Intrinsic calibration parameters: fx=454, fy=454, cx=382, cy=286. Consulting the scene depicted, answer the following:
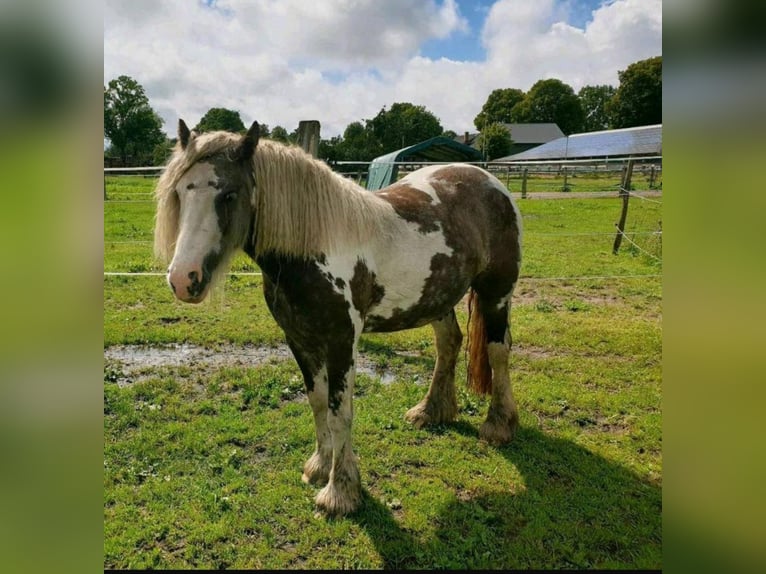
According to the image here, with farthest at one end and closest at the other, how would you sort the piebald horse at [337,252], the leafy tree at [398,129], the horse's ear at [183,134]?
the leafy tree at [398,129]
the horse's ear at [183,134]
the piebald horse at [337,252]

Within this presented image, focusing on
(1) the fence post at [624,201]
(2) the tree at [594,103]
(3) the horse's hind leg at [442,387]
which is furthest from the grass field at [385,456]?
(2) the tree at [594,103]

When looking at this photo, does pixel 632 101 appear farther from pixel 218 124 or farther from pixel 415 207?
pixel 415 207

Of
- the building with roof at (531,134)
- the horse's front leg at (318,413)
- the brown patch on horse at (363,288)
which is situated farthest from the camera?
the building with roof at (531,134)

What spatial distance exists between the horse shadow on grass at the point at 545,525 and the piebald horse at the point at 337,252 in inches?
15.1

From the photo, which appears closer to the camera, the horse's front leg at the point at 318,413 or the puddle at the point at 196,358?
the horse's front leg at the point at 318,413

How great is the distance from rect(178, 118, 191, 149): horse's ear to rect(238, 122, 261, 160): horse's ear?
301 millimetres

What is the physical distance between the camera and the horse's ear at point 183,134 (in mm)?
2375

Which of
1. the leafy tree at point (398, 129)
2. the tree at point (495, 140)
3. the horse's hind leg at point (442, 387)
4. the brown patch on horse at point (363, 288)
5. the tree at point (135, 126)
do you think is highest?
the leafy tree at point (398, 129)

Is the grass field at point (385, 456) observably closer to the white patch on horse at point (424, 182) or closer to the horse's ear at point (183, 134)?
the horse's ear at point (183, 134)
